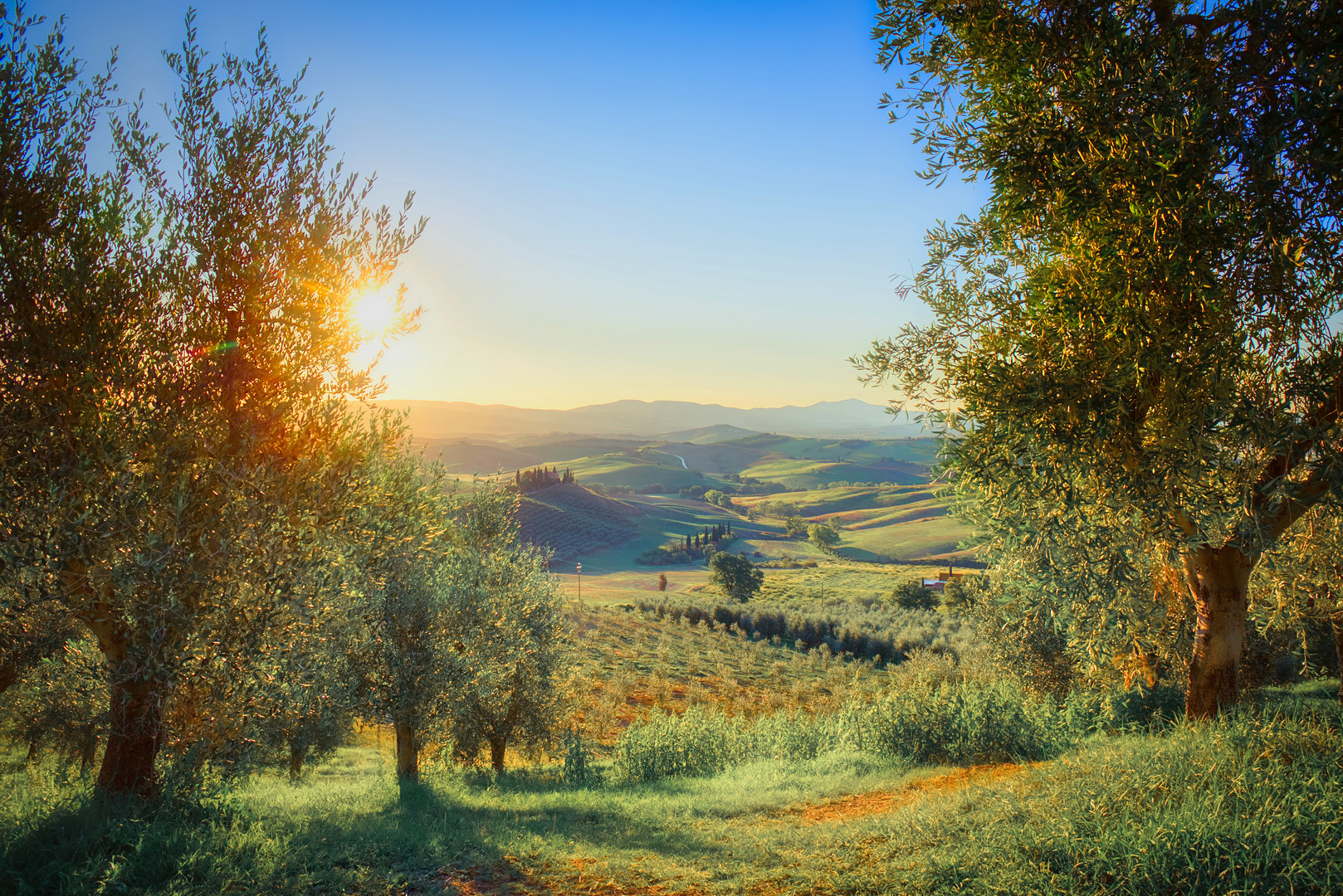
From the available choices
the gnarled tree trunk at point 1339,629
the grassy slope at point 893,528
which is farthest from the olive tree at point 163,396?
the grassy slope at point 893,528

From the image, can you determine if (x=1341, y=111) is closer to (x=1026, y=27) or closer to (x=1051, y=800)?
(x=1026, y=27)

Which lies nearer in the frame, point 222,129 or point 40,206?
point 40,206

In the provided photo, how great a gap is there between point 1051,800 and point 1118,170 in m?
6.47

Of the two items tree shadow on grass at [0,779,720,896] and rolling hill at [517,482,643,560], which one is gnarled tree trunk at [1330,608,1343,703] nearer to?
tree shadow on grass at [0,779,720,896]

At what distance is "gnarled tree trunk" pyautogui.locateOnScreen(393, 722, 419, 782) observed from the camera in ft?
47.4

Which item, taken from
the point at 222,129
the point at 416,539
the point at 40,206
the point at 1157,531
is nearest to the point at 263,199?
the point at 222,129

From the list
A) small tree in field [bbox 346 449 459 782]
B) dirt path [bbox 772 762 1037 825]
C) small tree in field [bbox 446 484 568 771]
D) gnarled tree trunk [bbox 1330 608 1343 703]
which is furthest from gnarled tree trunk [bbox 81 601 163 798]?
gnarled tree trunk [bbox 1330 608 1343 703]

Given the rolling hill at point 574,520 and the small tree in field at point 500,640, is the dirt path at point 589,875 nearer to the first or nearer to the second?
the small tree in field at point 500,640

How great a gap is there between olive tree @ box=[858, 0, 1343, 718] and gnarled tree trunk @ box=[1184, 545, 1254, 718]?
1.6 inches

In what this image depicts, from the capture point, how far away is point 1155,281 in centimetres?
646

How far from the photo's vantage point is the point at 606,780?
17.0 metres

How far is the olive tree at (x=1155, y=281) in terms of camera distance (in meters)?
6.00

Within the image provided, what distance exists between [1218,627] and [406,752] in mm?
15379

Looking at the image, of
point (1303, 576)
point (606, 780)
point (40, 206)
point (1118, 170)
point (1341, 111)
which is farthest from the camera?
point (606, 780)
